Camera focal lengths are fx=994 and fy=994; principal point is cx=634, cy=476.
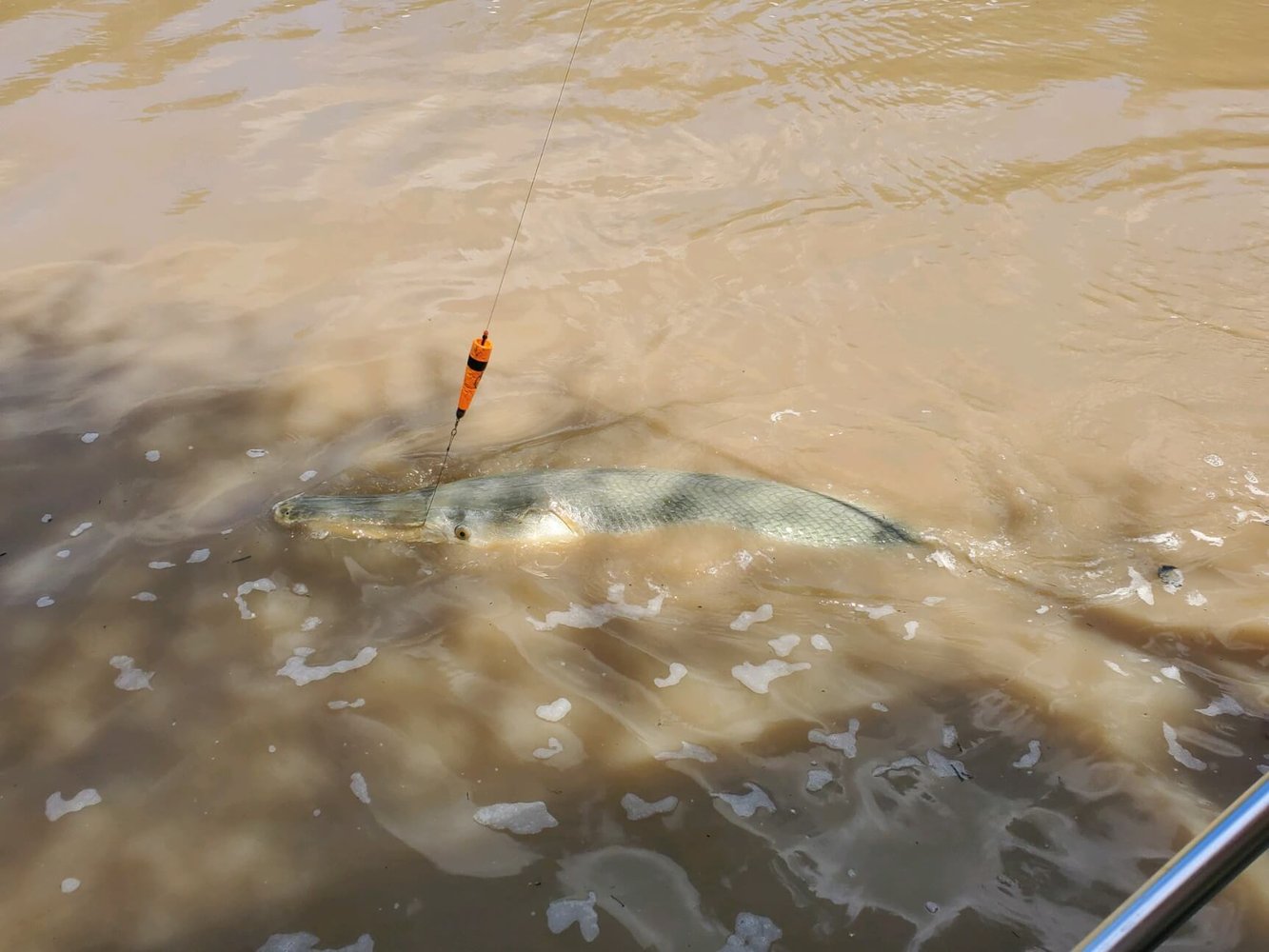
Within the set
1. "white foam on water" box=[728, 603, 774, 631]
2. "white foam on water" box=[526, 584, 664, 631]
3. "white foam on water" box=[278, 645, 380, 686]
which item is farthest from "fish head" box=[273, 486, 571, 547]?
"white foam on water" box=[728, 603, 774, 631]

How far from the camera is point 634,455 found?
5000mm

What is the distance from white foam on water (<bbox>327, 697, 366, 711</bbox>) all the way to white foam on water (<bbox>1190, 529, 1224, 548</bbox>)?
3722 millimetres

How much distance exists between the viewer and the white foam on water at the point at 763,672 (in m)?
3.57

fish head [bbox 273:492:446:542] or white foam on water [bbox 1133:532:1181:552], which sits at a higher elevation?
fish head [bbox 273:492:446:542]

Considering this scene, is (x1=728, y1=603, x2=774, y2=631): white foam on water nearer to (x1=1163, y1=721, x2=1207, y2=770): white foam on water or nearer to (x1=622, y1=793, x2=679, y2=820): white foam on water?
(x1=622, y1=793, x2=679, y2=820): white foam on water

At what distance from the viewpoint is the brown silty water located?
9.62 feet

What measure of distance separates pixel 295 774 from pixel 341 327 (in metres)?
3.21

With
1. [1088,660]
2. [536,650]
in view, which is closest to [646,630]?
[536,650]

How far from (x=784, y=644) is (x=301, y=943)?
1.95 m

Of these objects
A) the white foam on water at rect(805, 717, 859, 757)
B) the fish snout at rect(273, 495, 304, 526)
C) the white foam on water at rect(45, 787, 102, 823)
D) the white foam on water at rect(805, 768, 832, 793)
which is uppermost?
the fish snout at rect(273, 495, 304, 526)

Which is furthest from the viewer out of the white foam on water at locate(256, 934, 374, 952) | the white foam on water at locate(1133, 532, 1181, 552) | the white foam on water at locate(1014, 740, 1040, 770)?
the white foam on water at locate(1133, 532, 1181, 552)

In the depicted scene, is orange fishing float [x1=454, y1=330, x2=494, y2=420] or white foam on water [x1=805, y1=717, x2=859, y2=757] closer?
white foam on water [x1=805, y1=717, x2=859, y2=757]

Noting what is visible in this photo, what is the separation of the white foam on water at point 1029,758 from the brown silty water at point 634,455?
2cm

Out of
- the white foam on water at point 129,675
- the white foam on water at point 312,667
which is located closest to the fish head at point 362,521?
the white foam on water at point 312,667
